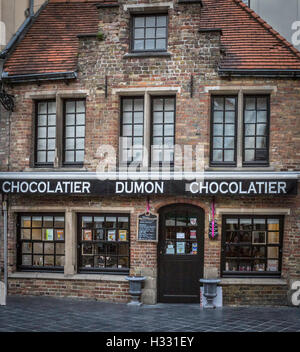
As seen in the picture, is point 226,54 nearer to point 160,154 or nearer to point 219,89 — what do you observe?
point 219,89

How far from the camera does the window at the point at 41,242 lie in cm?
1292

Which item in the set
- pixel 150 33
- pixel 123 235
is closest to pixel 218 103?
pixel 150 33

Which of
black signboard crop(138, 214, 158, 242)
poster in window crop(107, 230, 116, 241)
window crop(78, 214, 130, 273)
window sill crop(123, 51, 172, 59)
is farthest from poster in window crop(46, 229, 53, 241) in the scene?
window sill crop(123, 51, 172, 59)

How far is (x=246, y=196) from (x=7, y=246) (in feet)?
21.7

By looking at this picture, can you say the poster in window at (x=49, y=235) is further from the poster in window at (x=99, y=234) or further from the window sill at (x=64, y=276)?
the poster in window at (x=99, y=234)

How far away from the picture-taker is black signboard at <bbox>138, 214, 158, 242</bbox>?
480 inches

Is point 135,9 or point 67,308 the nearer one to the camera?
point 67,308

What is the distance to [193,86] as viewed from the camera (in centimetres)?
1223

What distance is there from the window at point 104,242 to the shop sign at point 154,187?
977 millimetres

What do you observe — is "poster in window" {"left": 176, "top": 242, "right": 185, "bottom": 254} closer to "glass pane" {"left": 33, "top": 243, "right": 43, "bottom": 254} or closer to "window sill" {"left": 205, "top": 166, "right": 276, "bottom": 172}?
"window sill" {"left": 205, "top": 166, "right": 276, "bottom": 172}

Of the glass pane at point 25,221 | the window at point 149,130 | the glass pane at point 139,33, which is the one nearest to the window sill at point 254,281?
the window at point 149,130

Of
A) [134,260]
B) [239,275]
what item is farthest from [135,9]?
[239,275]

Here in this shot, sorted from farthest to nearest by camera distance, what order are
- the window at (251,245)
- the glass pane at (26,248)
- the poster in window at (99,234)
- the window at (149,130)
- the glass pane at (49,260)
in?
the glass pane at (26,248), the glass pane at (49,260), the poster in window at (99,234), the window at (149,130), the window at (251,245)

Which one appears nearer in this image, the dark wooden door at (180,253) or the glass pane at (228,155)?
the dark wooden door at (180,253)
